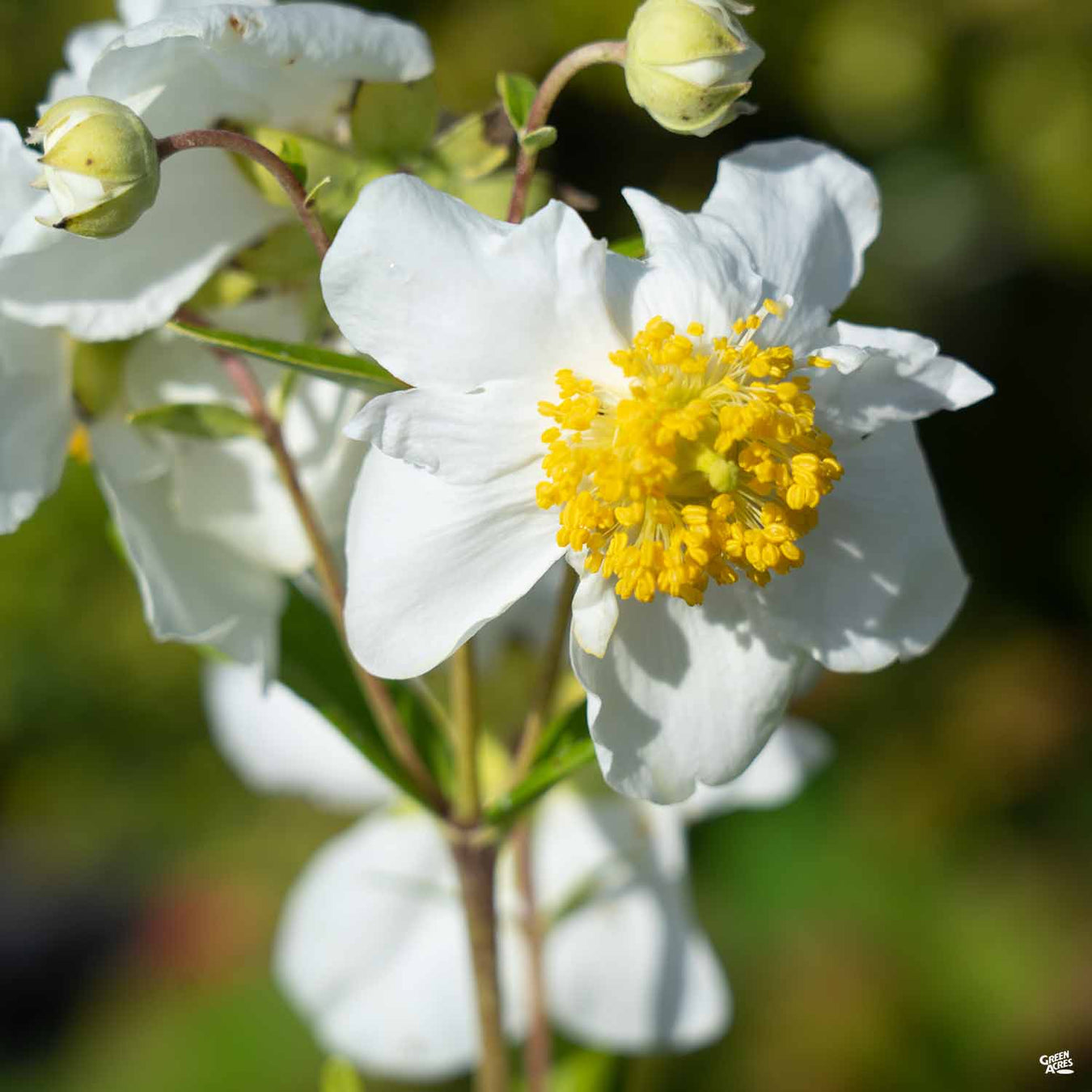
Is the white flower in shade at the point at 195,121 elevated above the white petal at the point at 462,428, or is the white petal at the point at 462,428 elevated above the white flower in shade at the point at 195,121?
the white flower in shade at the point at 195,121

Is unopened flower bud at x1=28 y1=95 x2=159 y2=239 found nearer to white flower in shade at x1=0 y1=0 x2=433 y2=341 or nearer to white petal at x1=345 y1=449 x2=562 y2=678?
white flower in shade at x1=0 y1=0 x2=433 y2=341

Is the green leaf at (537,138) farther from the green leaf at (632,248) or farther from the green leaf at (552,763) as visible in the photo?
the green leaf at (552,763)

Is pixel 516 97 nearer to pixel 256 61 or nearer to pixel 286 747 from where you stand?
pixel 256 61

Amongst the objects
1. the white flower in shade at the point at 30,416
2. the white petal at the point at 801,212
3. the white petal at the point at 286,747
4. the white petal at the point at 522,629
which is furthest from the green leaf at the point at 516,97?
the white petal at the point at 286,747

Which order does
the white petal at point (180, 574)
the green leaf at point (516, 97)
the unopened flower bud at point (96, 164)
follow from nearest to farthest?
the unopened flower bud at point (96, 164), the green leaf at point (516, 97), the white petal at point (180, 574)

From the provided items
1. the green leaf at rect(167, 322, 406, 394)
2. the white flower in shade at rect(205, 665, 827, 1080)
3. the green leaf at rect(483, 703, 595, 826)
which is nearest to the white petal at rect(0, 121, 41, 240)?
the green leaf at rect(167, 322, 406, 394)

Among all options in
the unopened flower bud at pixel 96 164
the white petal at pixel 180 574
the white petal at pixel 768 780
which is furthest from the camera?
the white petal at pixel 768 780
